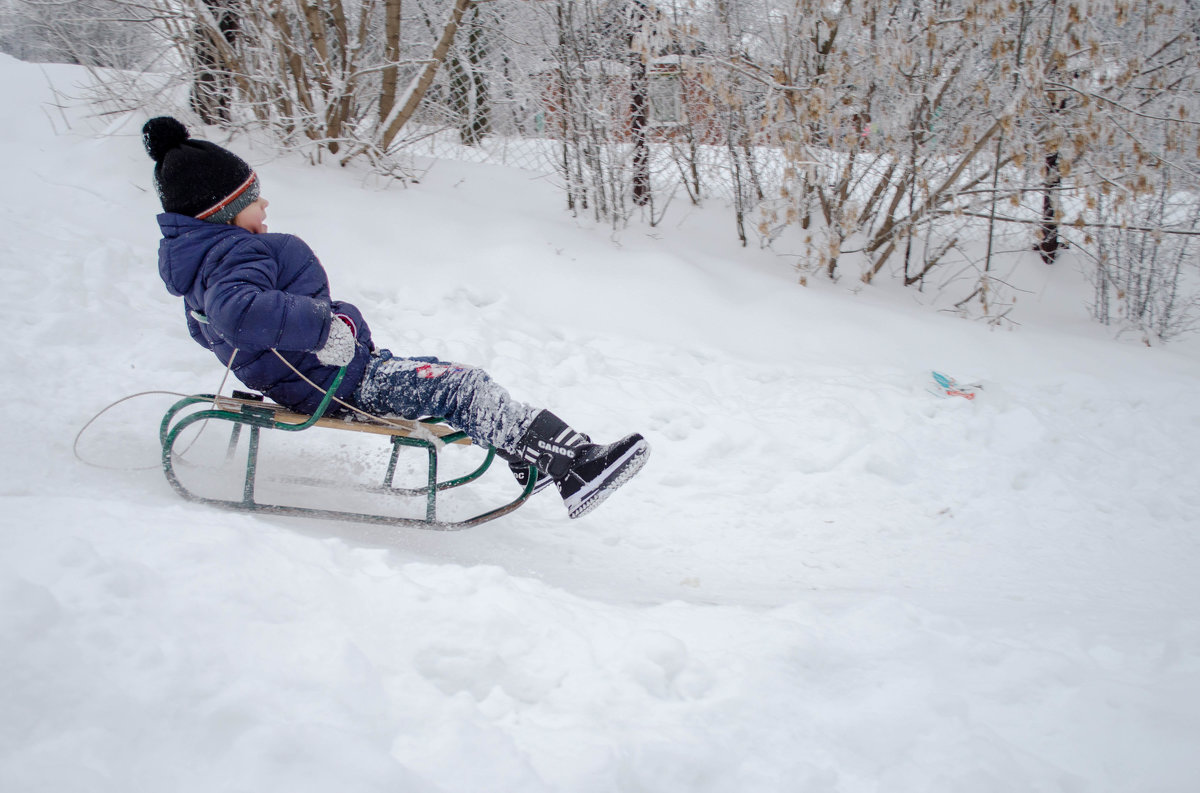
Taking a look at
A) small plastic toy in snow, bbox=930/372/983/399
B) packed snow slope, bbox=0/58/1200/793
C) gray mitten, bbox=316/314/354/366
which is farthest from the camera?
small plastic toy in snow, bbox=930/372/983/399

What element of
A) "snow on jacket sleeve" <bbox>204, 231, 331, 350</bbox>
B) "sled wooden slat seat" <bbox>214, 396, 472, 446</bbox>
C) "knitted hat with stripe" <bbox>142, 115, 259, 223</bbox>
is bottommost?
"sled wooden slat seat" <bbox>214, 396, 472, 446</bbox>

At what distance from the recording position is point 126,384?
10.8ft

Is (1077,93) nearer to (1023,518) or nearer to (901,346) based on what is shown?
(901,346)

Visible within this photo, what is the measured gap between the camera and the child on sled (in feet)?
7.82

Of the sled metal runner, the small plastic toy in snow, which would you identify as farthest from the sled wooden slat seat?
the small plastic toy in snow

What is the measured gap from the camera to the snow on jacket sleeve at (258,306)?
2316 millimetres

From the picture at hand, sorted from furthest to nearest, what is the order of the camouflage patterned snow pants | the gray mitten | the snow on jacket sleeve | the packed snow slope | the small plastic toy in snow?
1. the small plastic toy in snow
2. the camouflage patterned snow pants
3. the gray mitten
4. the snow on jacket sleeve
5. the packed snow slope

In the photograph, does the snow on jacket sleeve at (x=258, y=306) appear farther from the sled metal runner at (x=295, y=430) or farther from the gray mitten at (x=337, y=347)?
the sled metal runner at (x=295, y=430)

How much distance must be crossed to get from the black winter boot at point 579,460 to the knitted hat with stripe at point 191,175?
4.24 ft

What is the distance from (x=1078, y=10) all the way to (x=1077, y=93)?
0.67m

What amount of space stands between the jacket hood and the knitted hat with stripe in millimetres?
42

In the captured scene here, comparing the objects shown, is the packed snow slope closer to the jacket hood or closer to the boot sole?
the boot sole

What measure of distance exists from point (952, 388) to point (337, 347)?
3.49 m

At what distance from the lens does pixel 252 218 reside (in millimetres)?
2559
